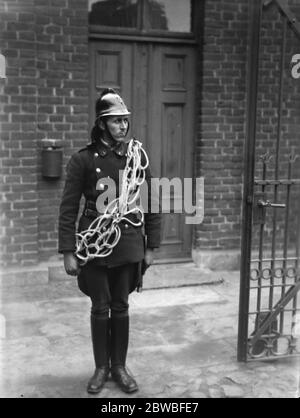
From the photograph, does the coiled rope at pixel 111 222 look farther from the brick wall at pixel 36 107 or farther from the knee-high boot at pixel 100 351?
the brick wall at pixel 36 107

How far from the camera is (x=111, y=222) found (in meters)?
3.92

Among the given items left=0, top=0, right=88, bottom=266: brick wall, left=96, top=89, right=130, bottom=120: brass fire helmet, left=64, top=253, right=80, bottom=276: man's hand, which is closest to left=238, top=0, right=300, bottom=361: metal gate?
left=96, top=89, right=130, bottom=120: brass fire helmet

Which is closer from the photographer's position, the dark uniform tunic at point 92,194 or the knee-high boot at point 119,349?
the dark uniform tunic at point 92,194

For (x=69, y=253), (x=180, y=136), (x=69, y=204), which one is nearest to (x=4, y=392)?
(x=69, y=253)

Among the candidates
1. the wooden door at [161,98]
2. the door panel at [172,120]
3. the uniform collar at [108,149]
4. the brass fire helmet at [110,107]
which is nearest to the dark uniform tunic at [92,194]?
the uniform collar at [108,149]

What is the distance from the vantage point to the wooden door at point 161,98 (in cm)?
657

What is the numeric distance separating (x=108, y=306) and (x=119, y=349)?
1.10 ft

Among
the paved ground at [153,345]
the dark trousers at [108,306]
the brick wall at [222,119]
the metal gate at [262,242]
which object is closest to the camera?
the dark trousers at [108,306]

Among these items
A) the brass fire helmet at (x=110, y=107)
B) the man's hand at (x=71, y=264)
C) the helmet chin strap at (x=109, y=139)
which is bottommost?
the man's hand at (x=71, y=264)

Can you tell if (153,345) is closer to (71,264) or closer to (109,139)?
(71,264)

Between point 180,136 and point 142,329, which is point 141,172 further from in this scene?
point 180,136

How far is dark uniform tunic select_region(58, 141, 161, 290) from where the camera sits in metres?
3.90

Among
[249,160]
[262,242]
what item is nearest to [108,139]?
[249,160]

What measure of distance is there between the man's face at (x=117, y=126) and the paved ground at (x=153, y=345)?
5.91 feet
